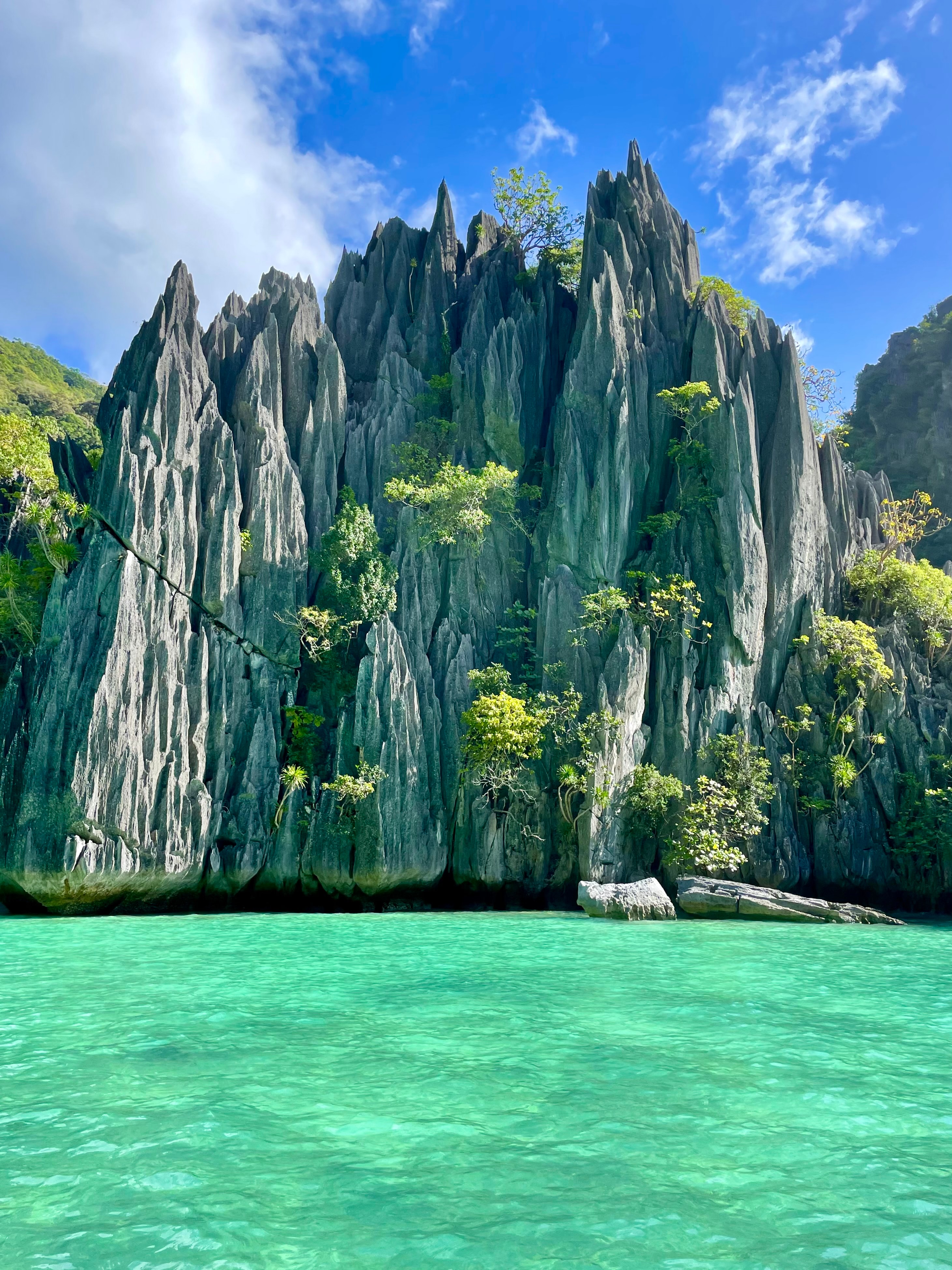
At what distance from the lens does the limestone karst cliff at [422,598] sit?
82.2ft

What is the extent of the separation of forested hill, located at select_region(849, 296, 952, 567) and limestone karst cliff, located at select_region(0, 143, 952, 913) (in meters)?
13.3

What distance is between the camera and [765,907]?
75.9ft

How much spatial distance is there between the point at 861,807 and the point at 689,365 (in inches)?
782

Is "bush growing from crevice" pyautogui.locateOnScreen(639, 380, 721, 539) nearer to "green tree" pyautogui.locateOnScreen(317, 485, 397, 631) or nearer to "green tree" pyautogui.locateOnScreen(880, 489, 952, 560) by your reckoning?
"green tree" pyautogui.locateOnScreen(880, 489, 952, 560)

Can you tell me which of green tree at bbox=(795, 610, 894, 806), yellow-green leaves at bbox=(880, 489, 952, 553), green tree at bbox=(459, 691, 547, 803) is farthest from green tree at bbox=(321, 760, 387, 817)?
yellow-green leaves at bbox=(880, 489, 952, 553)

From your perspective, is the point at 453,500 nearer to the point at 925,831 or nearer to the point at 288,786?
the point at 288,786

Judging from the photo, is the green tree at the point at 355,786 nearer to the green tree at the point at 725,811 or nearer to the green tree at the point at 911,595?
the green tree at the point at 725,811

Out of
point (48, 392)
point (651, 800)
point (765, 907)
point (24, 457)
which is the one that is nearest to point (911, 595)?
point (651, 800)

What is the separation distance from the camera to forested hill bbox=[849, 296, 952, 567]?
46844 mm

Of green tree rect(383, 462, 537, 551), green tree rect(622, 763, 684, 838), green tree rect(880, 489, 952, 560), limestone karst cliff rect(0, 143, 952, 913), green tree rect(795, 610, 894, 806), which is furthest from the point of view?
green tree rect(880, 489, 952, 560)

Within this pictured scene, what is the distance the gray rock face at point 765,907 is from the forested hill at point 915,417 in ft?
92.8

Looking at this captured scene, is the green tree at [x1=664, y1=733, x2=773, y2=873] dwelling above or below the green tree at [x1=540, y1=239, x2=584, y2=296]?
below

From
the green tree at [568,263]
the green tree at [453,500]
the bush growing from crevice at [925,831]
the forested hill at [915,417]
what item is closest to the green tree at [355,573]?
the green tree at [453,500]

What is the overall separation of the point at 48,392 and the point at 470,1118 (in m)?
54.9
